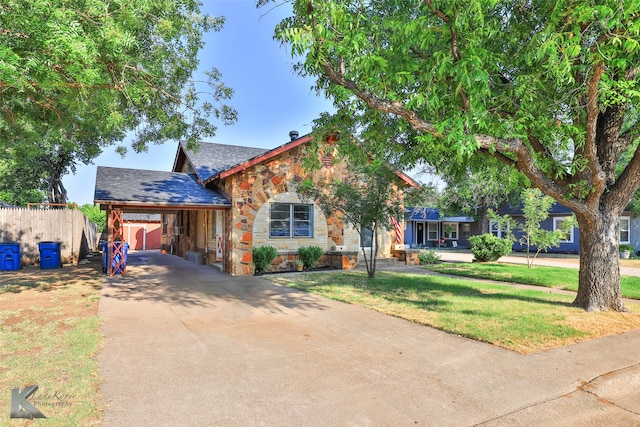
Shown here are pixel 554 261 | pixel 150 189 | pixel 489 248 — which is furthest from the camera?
pixel 554 261

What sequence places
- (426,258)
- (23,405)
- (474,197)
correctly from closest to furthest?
1. (23,405)
2. (426,258)
3. (474,197)

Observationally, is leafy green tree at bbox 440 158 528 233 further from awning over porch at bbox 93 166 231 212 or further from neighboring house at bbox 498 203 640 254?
awning over porch at bbox 93 166 231 212

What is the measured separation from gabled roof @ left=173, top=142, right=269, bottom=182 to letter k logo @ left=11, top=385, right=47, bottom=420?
35.1 feet

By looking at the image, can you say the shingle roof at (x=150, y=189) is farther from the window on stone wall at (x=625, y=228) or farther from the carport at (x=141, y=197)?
the window on stone wall at (x=625, y=228)

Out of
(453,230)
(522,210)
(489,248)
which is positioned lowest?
(489,248)

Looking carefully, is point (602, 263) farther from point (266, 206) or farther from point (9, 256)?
point (9, 256)

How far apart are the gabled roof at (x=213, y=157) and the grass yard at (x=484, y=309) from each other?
6048 mm

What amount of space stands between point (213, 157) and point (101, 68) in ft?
31.9

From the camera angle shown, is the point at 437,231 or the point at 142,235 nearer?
the point at 142,235

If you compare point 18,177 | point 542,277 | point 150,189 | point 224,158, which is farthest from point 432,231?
point 18,177

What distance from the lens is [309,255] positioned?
46.1 ft

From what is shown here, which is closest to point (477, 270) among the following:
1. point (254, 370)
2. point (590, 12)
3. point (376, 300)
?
point (376, 300)

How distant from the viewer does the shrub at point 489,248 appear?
17.5 m

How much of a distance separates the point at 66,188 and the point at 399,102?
31.1m
